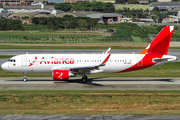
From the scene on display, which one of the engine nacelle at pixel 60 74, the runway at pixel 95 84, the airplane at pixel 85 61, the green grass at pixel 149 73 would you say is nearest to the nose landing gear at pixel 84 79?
the airplane at pixel 85 61

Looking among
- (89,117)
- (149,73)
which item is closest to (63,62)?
(89,117)

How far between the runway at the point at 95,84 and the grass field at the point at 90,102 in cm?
258

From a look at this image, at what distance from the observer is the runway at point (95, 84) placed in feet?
123

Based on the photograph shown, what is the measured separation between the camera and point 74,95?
32.8 m

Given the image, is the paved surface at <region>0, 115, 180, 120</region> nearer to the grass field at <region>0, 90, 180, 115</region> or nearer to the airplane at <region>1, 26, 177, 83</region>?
the grass field at <region>0, 90, 180, 115</region>

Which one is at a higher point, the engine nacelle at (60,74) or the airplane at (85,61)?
the airplane at (85,61)

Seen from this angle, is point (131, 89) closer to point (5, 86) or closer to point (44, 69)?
point (44, 69)

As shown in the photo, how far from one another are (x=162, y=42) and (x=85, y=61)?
40.3 ft

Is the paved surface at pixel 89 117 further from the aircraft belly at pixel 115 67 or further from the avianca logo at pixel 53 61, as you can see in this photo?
the aircraft belly at pixel 115 67

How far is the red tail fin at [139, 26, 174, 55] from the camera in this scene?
41094mm

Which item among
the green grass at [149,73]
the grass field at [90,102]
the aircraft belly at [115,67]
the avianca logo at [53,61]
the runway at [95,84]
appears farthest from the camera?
the green grass at [149,73]

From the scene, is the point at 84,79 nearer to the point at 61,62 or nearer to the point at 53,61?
the point at 61,62

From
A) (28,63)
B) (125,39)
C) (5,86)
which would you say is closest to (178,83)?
(28,63)

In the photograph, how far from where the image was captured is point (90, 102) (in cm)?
3019
